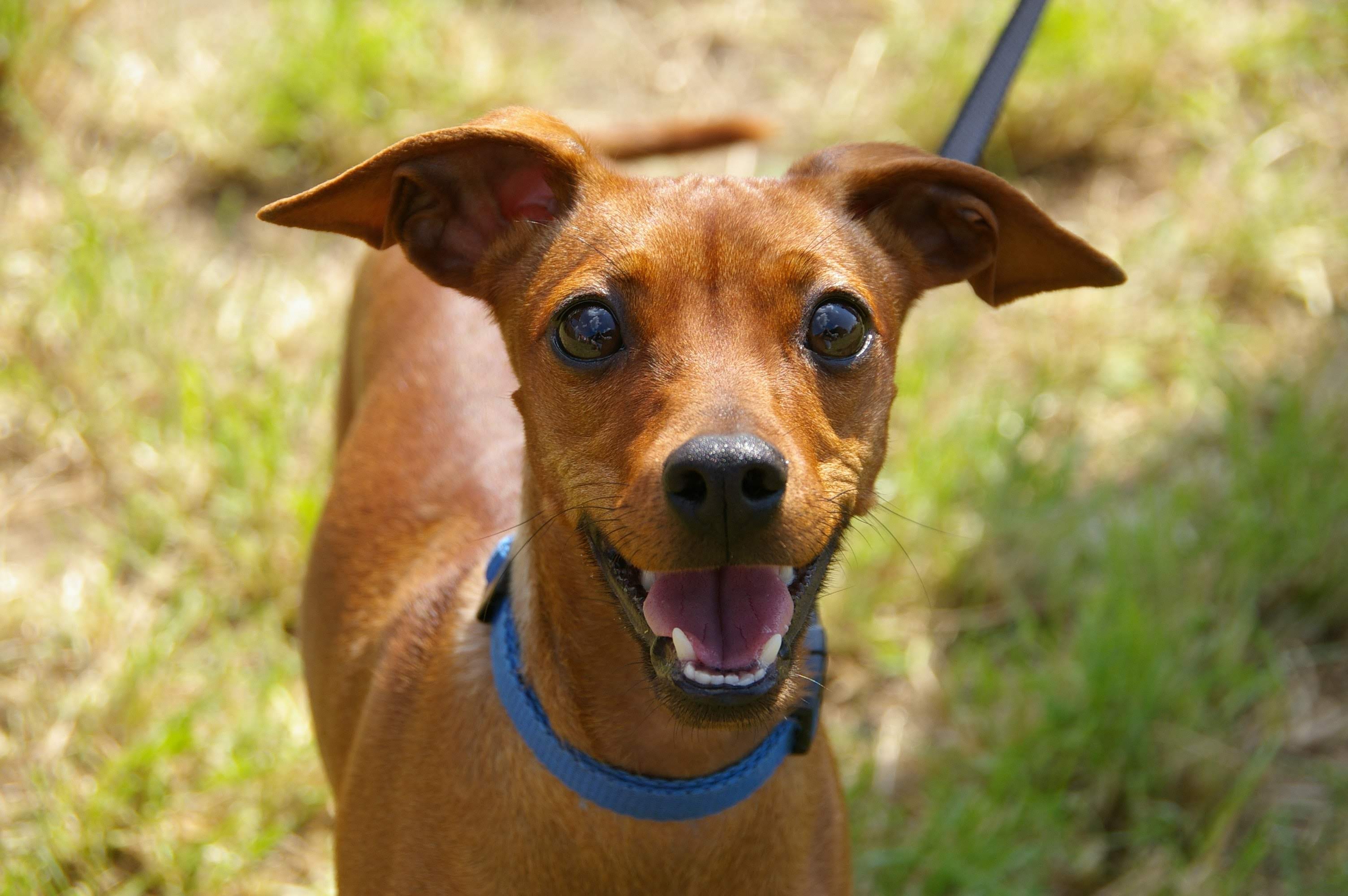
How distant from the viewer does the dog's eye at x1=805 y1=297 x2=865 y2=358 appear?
2201 mm

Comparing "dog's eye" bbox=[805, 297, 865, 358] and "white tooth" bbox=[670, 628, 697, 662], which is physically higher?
"dog's eye" bbox=[805, 297, 865, 358]

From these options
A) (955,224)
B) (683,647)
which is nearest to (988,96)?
(955,224)

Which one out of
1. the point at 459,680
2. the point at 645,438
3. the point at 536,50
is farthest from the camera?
the point at 536,50

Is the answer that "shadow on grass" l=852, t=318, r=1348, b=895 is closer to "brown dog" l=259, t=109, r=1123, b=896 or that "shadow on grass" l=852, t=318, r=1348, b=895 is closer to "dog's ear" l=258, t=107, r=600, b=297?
"brown dog" l=259, t=109, r=1123, b=896

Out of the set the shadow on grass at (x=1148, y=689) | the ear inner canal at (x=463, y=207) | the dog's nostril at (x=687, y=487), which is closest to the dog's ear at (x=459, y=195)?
the ear inner canal at (x=463, y=207)

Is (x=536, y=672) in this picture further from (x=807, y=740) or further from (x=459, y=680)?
(x=807, y=740)

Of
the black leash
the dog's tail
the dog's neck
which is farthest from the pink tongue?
the dog's tail

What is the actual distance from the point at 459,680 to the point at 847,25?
13.8ft

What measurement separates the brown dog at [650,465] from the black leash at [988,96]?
0.93 feet

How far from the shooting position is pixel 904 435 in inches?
173

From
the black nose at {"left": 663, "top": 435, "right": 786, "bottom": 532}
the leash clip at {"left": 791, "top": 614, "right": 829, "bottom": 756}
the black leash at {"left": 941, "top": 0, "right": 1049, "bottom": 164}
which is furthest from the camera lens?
the black leash at {"left": 941, "top": 0, "right": 1049, "bottom": 164}

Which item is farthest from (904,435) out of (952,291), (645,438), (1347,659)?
(645,438)

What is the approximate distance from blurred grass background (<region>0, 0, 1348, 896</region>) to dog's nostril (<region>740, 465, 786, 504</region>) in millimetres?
590

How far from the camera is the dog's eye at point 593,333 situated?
217cm
